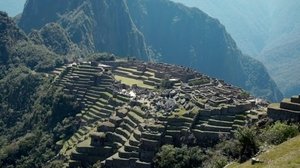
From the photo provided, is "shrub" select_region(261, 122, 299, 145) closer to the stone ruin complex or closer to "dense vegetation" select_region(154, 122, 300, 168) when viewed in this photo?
"dense vegetation" select_region(154, 122, 300, 168)

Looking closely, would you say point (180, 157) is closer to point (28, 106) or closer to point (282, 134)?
point (282, 134)

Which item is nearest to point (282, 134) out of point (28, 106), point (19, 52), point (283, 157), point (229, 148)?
point (283, 157)

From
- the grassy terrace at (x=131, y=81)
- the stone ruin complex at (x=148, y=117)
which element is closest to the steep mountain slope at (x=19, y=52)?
the grassy terrace at (x=131, y=81)

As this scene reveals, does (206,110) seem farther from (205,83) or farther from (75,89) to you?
(75,89)

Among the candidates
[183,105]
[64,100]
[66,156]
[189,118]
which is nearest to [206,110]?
[189,118]

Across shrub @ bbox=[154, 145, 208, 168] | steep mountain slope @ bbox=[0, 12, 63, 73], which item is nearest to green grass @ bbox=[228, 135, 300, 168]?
shrub @ bbox=[154, 145, 208, 168]

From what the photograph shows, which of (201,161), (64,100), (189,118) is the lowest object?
(201,161)
